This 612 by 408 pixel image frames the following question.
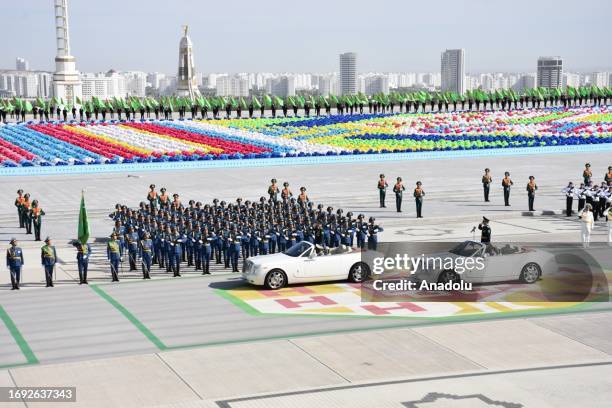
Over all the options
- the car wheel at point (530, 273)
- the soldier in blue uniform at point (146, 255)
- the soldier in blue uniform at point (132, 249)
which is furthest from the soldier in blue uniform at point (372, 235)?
the soldier in blue uniform at point (132, 249)

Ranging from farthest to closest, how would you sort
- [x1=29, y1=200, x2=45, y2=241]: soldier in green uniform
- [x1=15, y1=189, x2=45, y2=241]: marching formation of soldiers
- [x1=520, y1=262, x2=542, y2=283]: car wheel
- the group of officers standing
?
the group of officers standing < [x1=15, y1=189, x2=45, y2=241]: marching formation of soldiers < [x1=29, y1=200, x2=45, y2=241]: soldier in green uniform < [x1=520, y1=262, x2=542, y2=283]: car wheel

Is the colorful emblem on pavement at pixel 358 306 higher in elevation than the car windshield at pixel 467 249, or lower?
lower

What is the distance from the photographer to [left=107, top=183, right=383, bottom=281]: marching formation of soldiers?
79.8 ft

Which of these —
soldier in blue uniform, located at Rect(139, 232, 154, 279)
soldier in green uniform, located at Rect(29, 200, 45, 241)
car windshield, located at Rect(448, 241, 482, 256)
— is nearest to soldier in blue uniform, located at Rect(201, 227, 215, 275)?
soldier in blue uniform, located at Rect(139, 232, 154, 279)

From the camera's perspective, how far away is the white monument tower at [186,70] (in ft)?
423

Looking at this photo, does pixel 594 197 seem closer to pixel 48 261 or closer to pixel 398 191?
pixel 398 191

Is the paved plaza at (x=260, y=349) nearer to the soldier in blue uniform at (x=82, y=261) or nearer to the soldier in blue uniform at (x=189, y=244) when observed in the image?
the soldier in blue uniform at (x=82, y=261)

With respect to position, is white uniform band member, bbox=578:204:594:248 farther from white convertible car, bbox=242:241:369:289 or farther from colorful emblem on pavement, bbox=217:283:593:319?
white convertible car, bbox=242:241:369:289

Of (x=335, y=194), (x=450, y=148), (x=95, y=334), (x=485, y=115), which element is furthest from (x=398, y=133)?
(x=95, y=334)

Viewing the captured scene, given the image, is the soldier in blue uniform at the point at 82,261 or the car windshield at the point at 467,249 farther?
the soldier in blue uniform at the point at 82,261

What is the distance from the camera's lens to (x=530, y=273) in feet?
71.9

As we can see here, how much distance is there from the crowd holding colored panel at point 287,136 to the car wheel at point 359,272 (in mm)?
27062

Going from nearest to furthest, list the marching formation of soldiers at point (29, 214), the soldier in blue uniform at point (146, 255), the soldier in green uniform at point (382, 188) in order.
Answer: the soldier in blue uniform at point (146, 255), the marching formation of soldiers at point (29, 214), the soldier in green uniform at point (382, 188)

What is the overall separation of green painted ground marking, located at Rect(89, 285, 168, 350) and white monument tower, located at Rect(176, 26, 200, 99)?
355ft
